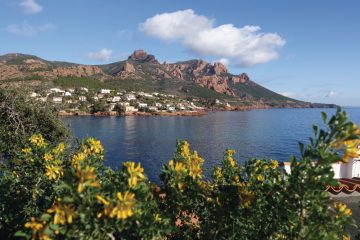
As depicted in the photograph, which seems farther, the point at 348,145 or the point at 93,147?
the point at 93,147

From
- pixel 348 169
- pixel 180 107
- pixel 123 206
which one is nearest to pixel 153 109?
pixel 180 107

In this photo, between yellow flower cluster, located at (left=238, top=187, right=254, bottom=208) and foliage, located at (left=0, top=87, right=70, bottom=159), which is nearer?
yellow flower cluster, located at (left=238, top=187, right=254, bottom=208)

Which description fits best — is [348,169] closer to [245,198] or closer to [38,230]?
[245,198]

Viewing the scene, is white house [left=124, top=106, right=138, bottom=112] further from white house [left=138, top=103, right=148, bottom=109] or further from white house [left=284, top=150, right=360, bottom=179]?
white house [left=284, top=150, right=360, bottom=179]

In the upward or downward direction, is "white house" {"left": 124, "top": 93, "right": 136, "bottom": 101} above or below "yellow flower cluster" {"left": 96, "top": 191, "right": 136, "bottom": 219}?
above

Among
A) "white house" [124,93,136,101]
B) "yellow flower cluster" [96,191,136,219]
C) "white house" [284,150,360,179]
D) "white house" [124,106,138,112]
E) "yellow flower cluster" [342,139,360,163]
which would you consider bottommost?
"white house" [284,150,360,179]

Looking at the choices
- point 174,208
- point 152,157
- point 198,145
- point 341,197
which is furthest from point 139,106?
point 174,208

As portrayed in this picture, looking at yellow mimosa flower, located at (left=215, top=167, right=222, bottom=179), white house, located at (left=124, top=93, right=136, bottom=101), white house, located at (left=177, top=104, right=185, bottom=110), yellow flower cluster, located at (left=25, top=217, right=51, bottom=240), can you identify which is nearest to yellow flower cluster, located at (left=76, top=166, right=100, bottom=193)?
yellow flower cluster, located at (left=25, top=217, right=51, bottom=240)

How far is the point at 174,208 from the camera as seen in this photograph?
603 centimetres

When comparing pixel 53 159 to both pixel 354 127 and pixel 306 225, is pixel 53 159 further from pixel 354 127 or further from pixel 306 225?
pixel 354 127

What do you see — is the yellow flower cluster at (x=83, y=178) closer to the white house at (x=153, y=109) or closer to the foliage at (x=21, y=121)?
the foliage at (x=21, y=121)

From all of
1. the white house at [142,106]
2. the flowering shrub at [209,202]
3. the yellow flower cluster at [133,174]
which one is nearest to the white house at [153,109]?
the white house at [142,106]

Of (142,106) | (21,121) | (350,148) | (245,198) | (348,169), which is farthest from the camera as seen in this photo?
(142,106)

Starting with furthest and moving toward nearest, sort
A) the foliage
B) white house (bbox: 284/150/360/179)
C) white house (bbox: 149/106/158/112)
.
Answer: white house (bbox: 149/106/158/112)
white house (bbox: 284/150/360/179)
the foliage
